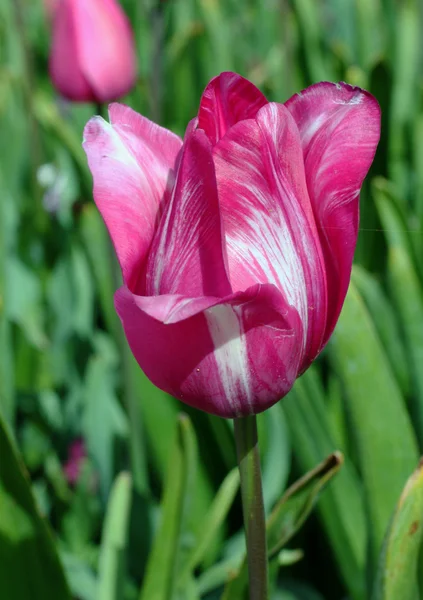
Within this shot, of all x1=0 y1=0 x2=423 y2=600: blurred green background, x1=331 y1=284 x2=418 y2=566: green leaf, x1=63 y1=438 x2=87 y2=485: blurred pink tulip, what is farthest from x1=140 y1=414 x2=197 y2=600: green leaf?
x1=63 y1=438 x2=87 y2=485: blurred pink tulip

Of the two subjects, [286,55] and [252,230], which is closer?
[252,230]

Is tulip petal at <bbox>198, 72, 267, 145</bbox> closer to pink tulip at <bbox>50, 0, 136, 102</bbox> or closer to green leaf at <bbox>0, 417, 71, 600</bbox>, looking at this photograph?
green leaf at <bbox>0, 417, 71, 600</bbox>

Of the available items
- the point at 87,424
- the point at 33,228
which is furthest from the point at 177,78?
the point at 87,424

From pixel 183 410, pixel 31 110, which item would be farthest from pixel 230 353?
pixel 31 110

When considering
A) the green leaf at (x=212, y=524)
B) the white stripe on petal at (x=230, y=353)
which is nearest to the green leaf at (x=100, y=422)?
the green leaf at (x=212, y=524)

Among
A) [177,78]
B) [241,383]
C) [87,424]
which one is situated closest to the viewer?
[241,383]

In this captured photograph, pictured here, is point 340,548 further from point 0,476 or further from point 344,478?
point 0,476

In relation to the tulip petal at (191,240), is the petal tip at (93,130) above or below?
above

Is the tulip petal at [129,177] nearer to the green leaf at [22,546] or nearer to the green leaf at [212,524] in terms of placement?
the green leaf at [22,546]
